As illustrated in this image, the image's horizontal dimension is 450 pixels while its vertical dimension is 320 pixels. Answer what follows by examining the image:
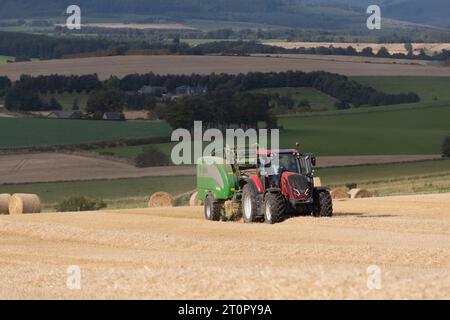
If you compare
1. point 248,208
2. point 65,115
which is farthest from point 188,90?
point 248,208

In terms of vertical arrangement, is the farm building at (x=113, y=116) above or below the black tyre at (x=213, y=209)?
below

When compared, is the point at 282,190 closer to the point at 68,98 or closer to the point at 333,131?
the point at 333,131

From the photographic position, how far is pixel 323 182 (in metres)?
50.7

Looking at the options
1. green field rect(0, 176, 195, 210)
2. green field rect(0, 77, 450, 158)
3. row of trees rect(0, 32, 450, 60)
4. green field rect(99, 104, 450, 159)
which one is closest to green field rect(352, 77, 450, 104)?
green field rect(0, 77, 450, 158)

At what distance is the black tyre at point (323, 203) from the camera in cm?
2598

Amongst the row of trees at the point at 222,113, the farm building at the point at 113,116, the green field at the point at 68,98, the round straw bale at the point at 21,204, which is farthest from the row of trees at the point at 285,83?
the round straw bale at the point at 21,204

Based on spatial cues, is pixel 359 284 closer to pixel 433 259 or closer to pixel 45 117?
pixel 433 259

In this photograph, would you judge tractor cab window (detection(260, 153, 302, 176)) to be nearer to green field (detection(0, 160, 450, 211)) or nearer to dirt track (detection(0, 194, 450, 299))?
dirt track (detection(0, 194, 450, 299))

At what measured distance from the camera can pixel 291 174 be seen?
25.4 metres

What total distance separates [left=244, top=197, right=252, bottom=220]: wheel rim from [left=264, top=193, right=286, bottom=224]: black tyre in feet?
2.10

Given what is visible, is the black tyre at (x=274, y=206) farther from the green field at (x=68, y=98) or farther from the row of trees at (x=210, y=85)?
the green field at (x=68, y=98)

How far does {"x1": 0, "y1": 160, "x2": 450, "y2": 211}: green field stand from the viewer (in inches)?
1761

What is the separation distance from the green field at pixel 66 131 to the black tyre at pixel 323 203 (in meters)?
44.3

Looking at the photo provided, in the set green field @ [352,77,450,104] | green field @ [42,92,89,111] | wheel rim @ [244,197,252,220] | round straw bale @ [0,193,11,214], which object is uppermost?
wheel rim @ [244,197,252,220]
